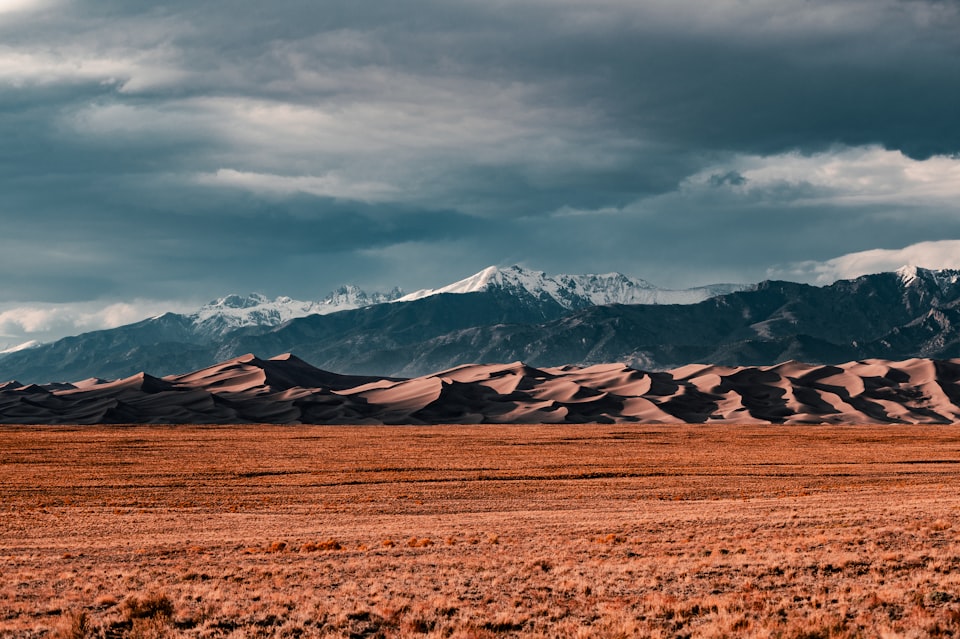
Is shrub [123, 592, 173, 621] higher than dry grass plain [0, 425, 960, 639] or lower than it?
higher

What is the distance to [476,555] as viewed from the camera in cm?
2752

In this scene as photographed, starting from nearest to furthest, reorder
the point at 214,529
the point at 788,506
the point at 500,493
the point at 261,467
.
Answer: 1. the point at 214,529
2. the point at 788,506
3. the point at 500,493
4. the point at 261,467

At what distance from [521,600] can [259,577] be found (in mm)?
7943

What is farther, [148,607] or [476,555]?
[476,555]

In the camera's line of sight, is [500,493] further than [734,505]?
Yes

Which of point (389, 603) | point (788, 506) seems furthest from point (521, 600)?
point (788, 506)

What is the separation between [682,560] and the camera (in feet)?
81.5

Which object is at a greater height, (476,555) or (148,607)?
(148,607)

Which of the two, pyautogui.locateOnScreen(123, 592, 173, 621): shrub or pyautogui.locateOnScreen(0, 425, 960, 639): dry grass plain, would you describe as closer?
pyautogui.locateOnScreen(0, 425, 960, 639): dry grass plain

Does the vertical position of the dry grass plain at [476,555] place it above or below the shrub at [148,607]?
below

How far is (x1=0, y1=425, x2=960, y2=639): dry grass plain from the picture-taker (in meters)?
18.2

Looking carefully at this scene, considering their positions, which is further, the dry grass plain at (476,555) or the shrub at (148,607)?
the shrub at (148,607)

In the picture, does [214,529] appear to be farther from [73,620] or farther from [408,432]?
[408,432]

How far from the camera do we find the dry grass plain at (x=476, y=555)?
59.7 feet
